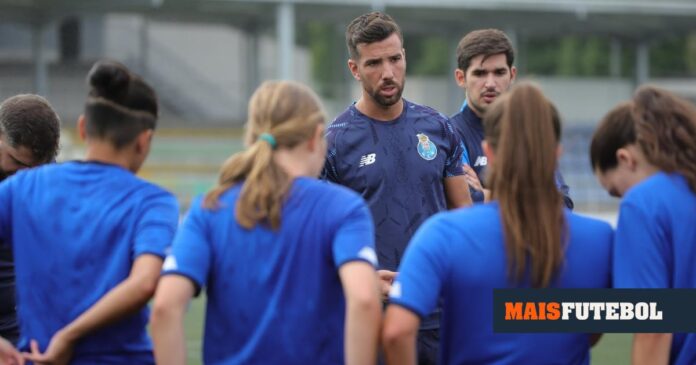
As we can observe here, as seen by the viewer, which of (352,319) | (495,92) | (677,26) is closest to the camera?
(352,319)

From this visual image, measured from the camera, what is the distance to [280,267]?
3.00 m

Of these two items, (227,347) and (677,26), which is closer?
(227,347)

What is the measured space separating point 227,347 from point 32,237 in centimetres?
73

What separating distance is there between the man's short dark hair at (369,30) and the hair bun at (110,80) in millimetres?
1636

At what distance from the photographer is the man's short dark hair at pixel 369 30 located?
15.4ft

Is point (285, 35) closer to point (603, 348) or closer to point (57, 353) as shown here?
point (603, 348)

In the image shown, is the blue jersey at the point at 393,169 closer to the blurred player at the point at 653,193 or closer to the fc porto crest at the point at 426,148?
the fc porto crest at the point at 426,148

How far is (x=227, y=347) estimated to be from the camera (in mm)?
3053

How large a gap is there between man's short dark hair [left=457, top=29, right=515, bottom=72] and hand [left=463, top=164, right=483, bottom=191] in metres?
0.56

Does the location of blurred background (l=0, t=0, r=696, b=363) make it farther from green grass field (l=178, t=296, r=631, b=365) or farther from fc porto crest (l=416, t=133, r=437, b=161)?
fc porto crest (l=416, t=133, r=437, b=161)

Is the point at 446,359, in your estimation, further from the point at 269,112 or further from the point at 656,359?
the point at 269,112

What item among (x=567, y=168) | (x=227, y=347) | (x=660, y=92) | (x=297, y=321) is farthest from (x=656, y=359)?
(x=567, y=168)

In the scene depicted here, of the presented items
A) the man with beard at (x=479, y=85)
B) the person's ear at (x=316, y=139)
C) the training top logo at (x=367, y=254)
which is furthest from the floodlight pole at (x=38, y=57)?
the training top logo at (x=367, y=254)

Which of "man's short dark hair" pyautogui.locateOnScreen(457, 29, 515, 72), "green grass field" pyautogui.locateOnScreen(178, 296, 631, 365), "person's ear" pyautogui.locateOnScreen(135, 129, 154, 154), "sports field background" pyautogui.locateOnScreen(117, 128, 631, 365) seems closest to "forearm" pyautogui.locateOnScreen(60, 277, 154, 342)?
"person's ear" pyautogui.locateOnScreen(135, 129, 154, 154)
